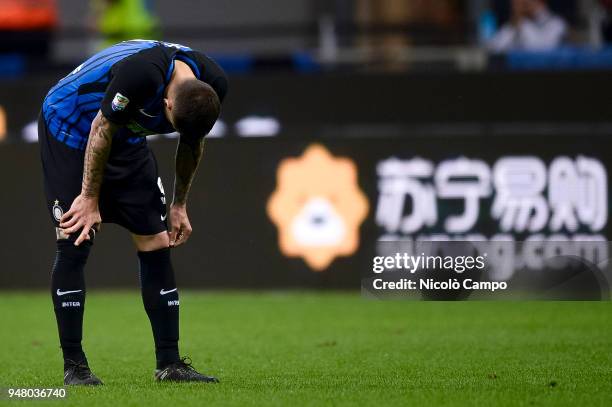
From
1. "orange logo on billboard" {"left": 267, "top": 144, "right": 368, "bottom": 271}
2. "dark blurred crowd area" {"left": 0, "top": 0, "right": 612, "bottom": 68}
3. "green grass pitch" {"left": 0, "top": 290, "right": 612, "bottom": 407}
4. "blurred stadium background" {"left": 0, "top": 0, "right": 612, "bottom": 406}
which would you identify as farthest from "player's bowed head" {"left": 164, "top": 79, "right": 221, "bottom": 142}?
"dark blurred crowd area" {"left": 0, "top": 0, "right": 612, "bottom": 68}

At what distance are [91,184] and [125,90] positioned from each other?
1.60ft

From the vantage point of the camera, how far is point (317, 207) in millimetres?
11430

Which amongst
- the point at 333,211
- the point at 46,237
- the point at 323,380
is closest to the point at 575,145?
the point at 333,211

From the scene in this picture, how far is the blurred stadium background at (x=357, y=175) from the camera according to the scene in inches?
390

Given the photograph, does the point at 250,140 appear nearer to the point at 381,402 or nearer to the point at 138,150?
the point at 138,150

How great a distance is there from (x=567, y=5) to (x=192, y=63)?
9250 mm

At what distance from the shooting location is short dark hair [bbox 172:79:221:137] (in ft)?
17.7

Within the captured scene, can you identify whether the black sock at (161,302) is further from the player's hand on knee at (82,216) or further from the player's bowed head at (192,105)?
the player's bowed head at (192,105)

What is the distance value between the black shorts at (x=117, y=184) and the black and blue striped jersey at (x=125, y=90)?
0.05 metres

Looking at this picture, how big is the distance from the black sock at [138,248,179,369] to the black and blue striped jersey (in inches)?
22.1

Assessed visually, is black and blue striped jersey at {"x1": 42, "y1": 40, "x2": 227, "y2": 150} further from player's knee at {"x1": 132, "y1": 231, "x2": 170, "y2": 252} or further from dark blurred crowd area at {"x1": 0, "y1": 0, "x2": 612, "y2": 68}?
dark blurred crowd area at {"x1": 0, "y1": 0, "x2": 612, "y2": 68}

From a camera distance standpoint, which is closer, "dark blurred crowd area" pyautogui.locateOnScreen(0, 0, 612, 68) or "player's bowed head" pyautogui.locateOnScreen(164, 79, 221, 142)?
"player's bowed head" pyautogui.locateOnScreen(164, 79, 221, 142)

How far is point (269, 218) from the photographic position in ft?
37.3

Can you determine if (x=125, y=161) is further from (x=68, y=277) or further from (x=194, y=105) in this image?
(x=194, y=105)
